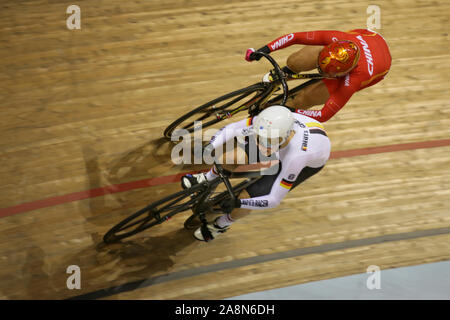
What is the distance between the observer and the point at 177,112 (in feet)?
12.8

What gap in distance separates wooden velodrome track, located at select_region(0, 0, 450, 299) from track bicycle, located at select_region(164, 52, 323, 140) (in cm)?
25

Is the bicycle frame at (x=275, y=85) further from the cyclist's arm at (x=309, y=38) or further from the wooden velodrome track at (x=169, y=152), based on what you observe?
the wooden velodrome track at (x=169, y=152)

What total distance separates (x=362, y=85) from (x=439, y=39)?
2.10 metres

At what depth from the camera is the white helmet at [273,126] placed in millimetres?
2365

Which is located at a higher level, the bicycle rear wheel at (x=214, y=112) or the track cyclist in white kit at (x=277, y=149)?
the bicycle rear wheel at (x=214, y=112)

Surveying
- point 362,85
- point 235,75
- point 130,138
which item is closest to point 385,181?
point 362,85

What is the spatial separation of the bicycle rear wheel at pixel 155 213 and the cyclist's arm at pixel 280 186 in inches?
14.1

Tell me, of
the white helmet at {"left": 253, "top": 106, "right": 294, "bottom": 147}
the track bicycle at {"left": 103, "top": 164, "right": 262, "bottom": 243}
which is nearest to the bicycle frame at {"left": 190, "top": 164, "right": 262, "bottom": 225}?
the track bicycle at {"left": 103, "top": 164, "right": 262, "bottom": 243}

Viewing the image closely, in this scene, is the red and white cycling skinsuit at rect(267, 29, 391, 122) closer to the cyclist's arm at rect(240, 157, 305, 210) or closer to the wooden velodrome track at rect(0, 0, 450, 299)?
the cyclist's arm at rect(240, 157, 305, 210)

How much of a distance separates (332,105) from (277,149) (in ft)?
2.60

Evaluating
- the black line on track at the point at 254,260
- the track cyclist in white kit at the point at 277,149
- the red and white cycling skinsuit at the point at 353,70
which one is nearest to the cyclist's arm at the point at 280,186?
the track cyclist in white kit at the point at 277,149

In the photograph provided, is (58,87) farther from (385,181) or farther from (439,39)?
(439,39)

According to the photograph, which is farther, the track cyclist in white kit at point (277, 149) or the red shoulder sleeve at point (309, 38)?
the red shoulder sleeve at point (309, 38)

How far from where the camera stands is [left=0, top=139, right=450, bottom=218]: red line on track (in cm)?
333
